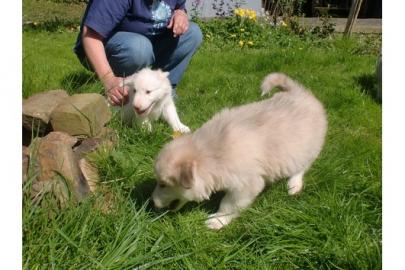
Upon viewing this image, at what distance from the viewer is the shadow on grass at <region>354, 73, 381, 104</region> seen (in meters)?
4.92

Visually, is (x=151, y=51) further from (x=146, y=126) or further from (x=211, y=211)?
(x=211, y=211)

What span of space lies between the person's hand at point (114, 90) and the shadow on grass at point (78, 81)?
0.21 metres

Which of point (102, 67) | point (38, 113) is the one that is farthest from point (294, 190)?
point (102, 67)

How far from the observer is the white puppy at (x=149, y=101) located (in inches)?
149

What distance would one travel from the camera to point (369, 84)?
5312 mm

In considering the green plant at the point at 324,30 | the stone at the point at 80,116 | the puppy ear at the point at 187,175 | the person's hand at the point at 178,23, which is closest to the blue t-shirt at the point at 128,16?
the person's hand at the point at 178,23

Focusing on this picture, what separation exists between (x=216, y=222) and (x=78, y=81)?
2.36 metres

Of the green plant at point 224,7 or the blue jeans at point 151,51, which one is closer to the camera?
the blue jeans at point 151,51

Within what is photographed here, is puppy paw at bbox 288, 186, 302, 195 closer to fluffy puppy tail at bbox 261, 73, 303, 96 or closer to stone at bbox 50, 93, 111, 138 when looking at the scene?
fluffy puppy tail at bbox 261, 73, 303, 96

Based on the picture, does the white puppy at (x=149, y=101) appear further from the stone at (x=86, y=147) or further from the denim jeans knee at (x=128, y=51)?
the stone at (x=86, y=147)

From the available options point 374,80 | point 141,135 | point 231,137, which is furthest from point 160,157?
point 374,80

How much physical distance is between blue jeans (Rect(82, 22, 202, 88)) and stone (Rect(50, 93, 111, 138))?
111 centimetres

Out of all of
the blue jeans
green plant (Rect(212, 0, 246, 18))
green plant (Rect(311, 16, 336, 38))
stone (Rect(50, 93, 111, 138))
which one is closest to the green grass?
stone (Rect(50, 93, 111, 138))

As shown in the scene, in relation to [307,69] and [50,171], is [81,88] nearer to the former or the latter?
[50,171]
